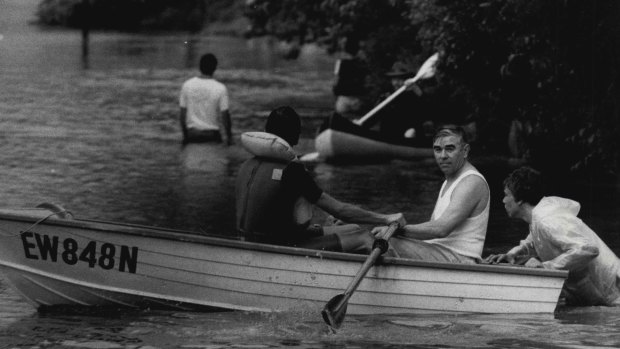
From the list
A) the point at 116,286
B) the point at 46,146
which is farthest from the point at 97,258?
the point at 46,146

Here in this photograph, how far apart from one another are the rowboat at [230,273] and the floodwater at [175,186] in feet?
0.39

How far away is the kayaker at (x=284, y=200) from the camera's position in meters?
10.0

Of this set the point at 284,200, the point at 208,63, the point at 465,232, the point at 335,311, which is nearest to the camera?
the point at 335,311

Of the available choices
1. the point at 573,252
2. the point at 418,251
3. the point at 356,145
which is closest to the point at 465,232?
the point at 418,251

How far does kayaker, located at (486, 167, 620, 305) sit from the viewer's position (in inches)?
392

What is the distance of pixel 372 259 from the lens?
386 inches

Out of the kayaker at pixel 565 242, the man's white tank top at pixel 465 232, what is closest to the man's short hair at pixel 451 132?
the man's white tank top at pixel 465 232

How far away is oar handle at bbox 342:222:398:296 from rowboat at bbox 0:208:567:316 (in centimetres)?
17

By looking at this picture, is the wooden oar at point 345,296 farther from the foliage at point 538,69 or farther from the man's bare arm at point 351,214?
the foliage at point 538,69

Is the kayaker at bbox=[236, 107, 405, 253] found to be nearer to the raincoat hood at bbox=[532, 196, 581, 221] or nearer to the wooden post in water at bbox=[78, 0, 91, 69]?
the raincoat hood at bbox=[532, 196, 581, 221]

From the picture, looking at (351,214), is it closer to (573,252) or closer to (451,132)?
(451,132)

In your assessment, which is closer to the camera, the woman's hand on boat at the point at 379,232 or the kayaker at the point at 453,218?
the woman's hand on boat at the point at 379,232

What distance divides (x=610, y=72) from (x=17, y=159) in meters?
8.65

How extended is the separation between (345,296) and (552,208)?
170 cm
